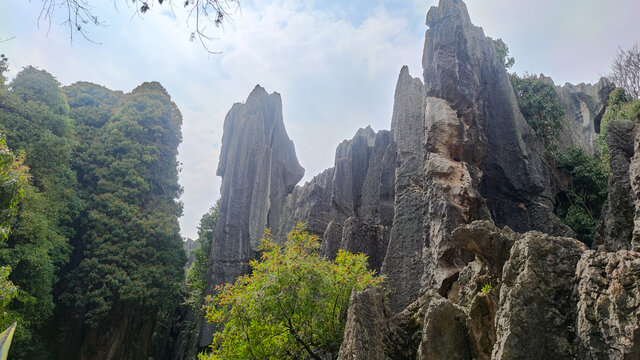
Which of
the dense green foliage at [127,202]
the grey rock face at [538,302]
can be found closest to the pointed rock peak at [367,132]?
the dense green foliage at [127,202]

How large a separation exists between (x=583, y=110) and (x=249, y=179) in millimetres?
21072

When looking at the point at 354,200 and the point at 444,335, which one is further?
the point at 354,200

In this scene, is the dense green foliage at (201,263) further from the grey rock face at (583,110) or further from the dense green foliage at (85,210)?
the grey rock face at (583,110)

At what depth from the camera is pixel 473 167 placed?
550 inches

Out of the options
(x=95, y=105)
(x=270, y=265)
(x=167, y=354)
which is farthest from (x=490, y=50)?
(x=167, y=354)

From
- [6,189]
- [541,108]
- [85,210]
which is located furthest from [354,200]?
[6,189]

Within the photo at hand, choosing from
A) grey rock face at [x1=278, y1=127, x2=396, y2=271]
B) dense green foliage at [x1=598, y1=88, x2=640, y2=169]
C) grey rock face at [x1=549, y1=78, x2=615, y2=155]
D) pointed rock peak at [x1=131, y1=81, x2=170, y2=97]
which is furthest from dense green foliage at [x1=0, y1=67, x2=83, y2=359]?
grey rock face at [x1=549, y1=78, x2=615, y2=155]

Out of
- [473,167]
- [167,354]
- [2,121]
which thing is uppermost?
[2,121]

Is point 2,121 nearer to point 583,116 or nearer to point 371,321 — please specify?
point 371,321

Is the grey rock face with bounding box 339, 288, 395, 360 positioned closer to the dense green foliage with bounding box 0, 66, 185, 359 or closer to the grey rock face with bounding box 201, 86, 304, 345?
the dense green foliage with bounding box 0, 66, 185, 359

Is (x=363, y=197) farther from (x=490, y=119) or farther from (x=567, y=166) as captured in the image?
(x=567, y=166)

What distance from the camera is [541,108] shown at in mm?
19547

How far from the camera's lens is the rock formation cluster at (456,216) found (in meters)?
4.59

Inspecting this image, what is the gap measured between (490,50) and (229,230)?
1813 centimetres
